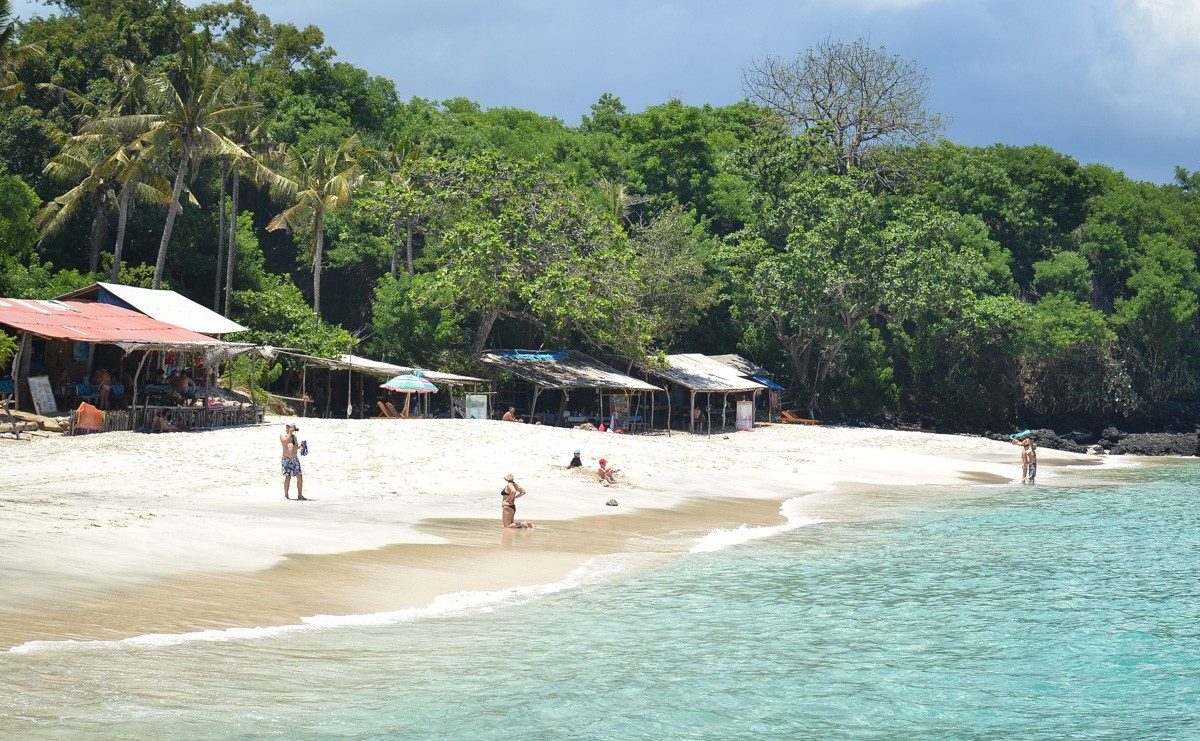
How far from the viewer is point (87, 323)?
29922mm

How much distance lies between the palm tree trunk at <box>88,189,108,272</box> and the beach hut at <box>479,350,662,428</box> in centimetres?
1467

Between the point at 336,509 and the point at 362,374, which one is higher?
the point at 362,374

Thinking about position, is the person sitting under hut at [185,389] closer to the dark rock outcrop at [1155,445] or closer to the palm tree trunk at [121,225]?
the palm tree trunk at [121,225]

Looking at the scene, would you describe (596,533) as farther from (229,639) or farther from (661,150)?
(661,150)

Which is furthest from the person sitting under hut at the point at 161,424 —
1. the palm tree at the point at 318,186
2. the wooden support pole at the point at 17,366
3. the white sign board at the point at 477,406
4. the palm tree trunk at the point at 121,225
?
the palm tree at the point at 318,186

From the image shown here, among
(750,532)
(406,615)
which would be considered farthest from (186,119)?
(406,615)

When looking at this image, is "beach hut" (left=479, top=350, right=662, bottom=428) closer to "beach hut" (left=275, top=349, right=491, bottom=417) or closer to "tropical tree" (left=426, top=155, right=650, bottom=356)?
"tropical tree" (left=426, top=155, right=650, bottom=356)

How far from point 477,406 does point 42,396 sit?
12.5 meters

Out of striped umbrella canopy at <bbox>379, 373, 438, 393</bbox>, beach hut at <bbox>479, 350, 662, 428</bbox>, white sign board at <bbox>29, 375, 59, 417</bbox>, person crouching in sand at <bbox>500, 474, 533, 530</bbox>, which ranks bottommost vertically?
person crouching in sand at <bbox>500, 474, 533, 530</bbox>

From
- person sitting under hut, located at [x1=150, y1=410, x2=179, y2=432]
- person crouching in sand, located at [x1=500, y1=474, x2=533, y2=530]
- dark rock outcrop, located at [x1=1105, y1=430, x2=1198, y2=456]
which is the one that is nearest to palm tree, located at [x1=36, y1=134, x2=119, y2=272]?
person sitting under hut, located at [x1=150, y1=410, x2=179, y2=432]

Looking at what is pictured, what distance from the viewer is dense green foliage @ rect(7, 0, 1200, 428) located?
39.9 m

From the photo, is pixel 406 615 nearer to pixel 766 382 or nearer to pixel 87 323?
pixel 87 323

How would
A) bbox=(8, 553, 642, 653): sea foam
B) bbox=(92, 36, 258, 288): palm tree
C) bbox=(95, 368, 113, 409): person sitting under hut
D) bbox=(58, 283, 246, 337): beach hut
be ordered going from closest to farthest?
bbox=(8, 553, 642, 653): sea foam
bbox=(95, 368, 113, 409): person sitting under hut
bbox=(58, 283, 246, 337): beach hut
bbox=(92, 36, 258, 288): palm tree

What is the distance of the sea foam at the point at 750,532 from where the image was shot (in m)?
19.5
